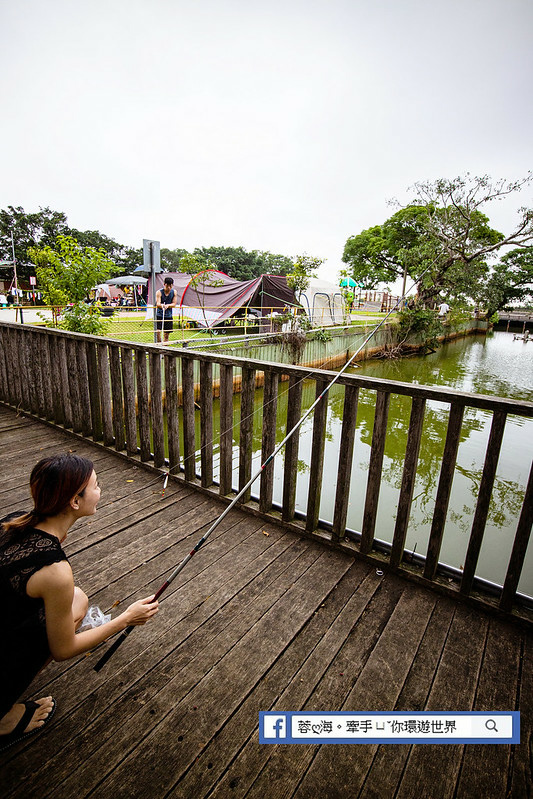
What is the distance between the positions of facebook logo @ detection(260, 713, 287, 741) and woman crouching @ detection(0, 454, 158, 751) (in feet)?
1.69

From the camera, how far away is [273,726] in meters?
1.16

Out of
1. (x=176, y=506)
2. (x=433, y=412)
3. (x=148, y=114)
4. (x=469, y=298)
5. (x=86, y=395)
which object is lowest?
(x=433, y=412)

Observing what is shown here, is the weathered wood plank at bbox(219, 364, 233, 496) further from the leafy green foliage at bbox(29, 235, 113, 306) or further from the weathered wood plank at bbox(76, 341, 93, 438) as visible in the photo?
the leafy green foliage at bbox(29, 235, 113, 306)

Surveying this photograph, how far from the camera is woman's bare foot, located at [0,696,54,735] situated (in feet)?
3.49

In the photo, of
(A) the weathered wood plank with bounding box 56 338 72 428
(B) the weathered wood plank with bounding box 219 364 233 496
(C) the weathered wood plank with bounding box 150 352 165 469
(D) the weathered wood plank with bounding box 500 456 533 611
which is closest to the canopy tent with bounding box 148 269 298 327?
(A) the weathered wood plank with bounding box 56 338 72 428

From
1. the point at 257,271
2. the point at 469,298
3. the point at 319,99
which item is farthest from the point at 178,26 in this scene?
the point at 257,271

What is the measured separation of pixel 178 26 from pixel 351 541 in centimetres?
1406

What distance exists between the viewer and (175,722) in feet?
3.82

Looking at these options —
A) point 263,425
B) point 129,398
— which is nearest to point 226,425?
point 263,425

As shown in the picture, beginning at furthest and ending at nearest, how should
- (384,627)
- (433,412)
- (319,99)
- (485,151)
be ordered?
1. (319,99)
2. (485,151)
3. (433,412)
4. (384,627)

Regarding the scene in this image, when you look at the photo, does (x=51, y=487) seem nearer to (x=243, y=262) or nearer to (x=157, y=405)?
(x=157, y=405)

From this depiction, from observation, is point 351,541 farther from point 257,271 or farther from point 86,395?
point 257,271

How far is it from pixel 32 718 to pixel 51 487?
0.75 m

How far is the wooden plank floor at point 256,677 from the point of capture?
1.03 metres
